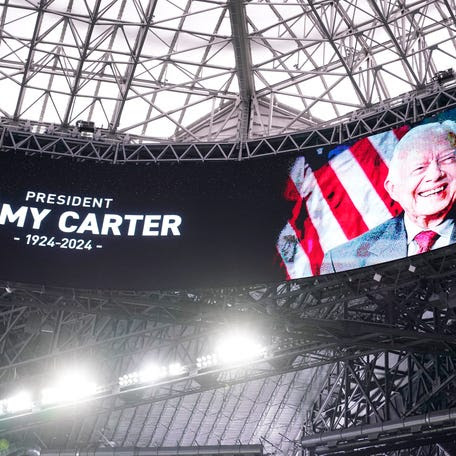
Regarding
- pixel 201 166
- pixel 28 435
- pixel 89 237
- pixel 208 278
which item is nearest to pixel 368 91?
pixel 201 166

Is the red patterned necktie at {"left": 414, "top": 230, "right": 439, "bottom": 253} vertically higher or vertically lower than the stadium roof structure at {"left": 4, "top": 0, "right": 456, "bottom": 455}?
lower

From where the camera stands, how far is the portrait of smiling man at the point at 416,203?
72.0 feet

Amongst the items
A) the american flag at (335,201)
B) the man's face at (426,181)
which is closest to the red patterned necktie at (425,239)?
the man's face at (426,181)

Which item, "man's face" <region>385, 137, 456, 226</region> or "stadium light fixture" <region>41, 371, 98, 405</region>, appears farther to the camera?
"stadium light fixture" <region>41, 371, 98, 405</region>

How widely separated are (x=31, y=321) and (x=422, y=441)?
51.3 ft

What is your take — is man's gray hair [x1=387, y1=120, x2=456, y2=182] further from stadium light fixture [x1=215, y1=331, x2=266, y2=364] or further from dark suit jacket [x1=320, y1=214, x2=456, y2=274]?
stadium light fixture [x1=215, y1=331, x2=266, y2=364]

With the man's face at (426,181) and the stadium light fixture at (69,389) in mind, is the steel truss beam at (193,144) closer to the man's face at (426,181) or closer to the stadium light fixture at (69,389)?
the man's face at (426,181)

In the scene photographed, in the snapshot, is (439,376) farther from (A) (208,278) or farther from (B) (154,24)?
(B) (154,24)

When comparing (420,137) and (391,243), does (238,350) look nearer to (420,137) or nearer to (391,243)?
(391,243)

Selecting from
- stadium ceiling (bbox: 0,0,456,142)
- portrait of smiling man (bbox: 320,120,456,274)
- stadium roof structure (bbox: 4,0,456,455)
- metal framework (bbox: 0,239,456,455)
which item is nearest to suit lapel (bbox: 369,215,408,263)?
portrait of smiling man (bbox: 320,120,456,274)

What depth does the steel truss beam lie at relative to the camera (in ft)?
82.6

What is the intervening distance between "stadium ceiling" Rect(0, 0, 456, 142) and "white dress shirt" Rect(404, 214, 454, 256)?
5.05 meters

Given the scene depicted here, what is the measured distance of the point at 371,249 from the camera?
73.8ft

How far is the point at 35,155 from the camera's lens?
26.3m
